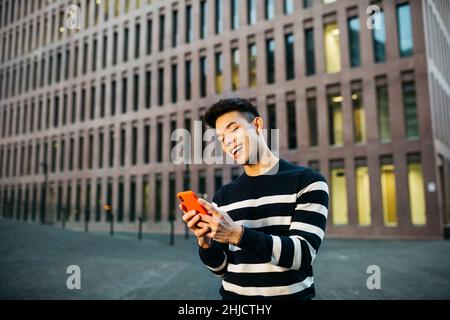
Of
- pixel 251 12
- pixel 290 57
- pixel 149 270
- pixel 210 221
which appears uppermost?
pixel 251 12

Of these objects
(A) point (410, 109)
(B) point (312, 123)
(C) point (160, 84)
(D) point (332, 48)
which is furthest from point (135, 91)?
(A) point (410, 109)

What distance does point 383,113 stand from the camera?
19.7 metres

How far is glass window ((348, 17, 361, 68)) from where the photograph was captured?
67.7 ft

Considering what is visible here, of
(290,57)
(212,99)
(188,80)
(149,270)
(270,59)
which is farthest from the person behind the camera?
(188,80)

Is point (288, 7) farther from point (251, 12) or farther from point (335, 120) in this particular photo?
point (335, 120)

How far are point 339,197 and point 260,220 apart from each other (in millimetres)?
19412

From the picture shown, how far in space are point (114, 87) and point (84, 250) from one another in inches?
867

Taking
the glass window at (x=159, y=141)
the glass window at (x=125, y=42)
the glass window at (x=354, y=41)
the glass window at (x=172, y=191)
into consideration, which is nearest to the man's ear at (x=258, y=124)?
the glass window at (x=354, y=41)

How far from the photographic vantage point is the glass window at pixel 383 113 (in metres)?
19.5

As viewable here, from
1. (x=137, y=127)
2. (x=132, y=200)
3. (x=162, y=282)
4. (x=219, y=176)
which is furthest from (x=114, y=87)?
(x=162, y=282)

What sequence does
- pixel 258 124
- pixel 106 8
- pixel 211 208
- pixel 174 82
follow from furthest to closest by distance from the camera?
pixel 106 8 → pixel 174 82 → pixel 258 124 → pixel 211 208

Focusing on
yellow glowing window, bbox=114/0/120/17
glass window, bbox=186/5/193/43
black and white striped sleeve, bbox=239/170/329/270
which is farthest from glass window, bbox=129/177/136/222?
black and white striped sleeve, bbox=239/170/329/270

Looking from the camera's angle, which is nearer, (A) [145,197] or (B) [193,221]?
(B) [193,221]

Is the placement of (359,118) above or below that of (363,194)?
above
